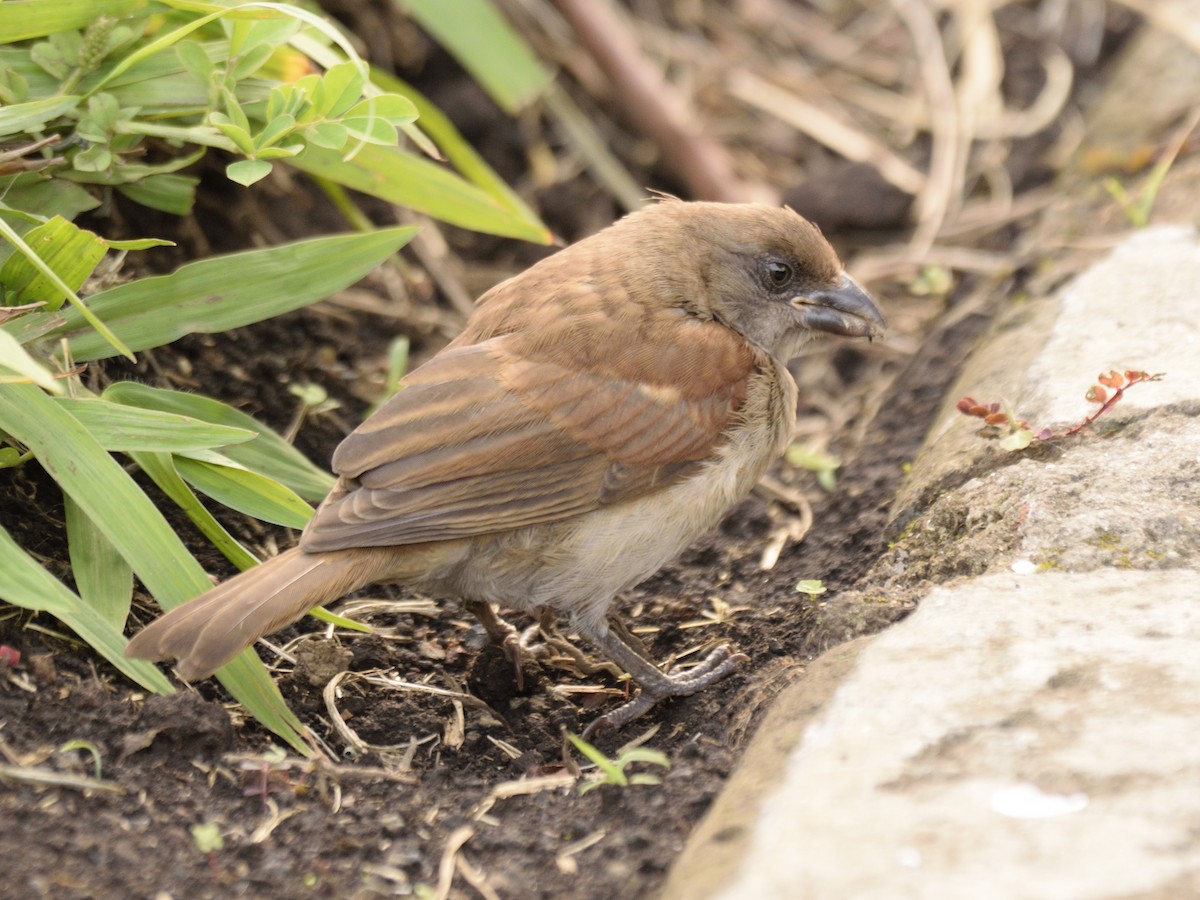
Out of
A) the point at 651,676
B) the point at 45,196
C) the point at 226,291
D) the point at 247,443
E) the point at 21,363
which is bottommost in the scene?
the point at 651,676

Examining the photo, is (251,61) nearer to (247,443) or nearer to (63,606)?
(247,443)

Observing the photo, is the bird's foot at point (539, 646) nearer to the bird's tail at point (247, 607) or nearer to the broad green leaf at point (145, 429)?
the bird's tail at point (247, 607)

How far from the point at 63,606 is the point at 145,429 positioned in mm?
505

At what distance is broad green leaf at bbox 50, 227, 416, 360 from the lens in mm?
3502

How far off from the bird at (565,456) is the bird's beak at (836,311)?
20cm

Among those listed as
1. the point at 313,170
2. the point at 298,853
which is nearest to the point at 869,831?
the point at 298,853

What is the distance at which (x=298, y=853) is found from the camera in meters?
2.63

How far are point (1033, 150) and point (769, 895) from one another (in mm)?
5130

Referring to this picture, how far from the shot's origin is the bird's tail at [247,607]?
2.82 meters

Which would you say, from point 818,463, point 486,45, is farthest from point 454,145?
point 818,463

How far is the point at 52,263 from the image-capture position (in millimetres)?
3260

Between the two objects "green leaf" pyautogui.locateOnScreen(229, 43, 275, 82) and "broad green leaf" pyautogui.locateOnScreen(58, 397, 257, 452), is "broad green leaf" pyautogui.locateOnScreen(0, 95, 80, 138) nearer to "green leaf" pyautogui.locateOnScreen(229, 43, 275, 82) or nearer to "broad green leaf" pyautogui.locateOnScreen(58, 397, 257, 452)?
"green leaf" pyautogui.locateOnScreen(229, 43, 275, 82)

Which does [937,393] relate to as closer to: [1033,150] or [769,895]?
[1033,150]

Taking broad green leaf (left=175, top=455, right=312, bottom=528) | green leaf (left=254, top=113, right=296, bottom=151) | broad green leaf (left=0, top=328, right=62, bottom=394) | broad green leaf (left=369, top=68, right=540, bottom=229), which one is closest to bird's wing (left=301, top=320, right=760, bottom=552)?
broad green leaf (left=175, top=455, right=312, bottom=528)
